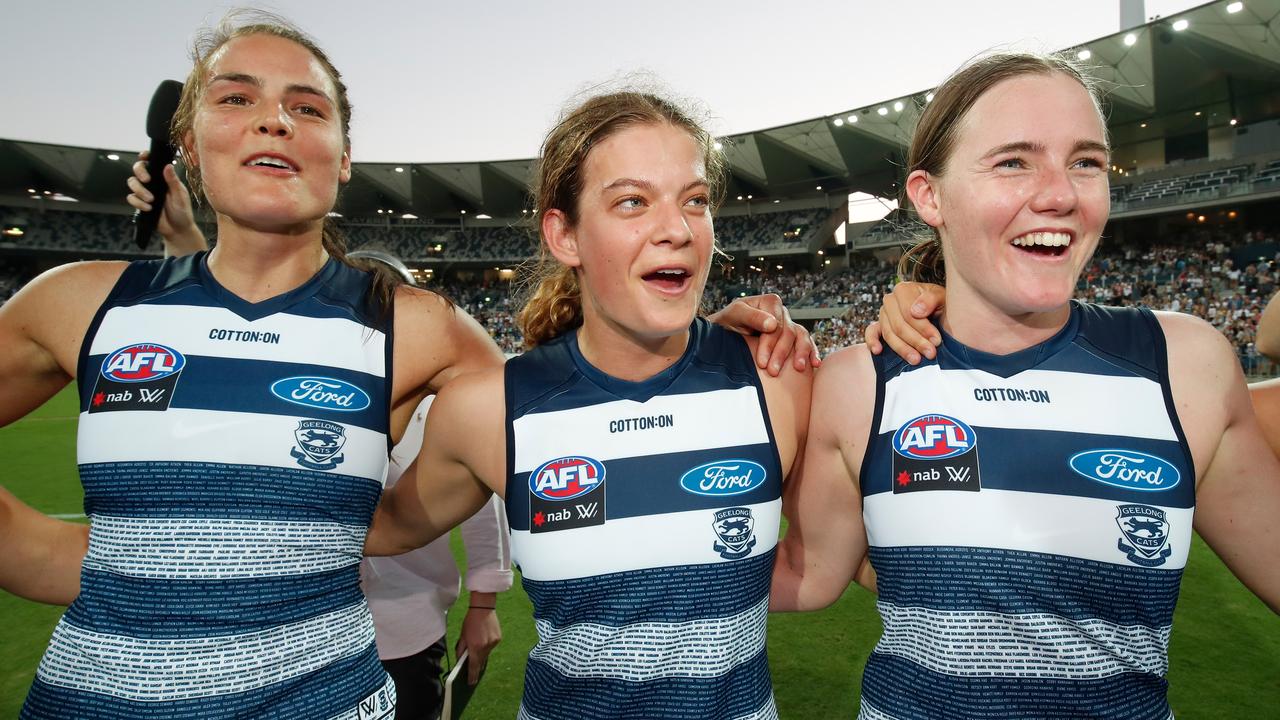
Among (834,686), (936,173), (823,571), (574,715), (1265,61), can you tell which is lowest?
(834,686)

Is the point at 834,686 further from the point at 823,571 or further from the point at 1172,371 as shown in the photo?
the point at 1172,371

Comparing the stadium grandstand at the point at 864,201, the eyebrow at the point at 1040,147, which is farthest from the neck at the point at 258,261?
the stadium grandstand at the point at 864,201

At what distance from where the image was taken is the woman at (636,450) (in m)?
1.75

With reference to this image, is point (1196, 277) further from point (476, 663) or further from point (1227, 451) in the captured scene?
point (476, 663)

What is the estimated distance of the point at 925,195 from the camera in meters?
1.88

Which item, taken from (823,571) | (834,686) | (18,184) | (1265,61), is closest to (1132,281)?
(1265,61)

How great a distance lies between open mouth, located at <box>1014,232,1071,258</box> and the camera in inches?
62.9

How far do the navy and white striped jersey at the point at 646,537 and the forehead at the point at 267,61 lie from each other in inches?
42.3

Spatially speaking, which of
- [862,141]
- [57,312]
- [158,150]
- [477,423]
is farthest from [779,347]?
[862,141]

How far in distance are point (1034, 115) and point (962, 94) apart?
8.7 inches

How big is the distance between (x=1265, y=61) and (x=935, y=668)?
3532 centimetres

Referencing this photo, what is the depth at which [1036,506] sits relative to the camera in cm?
163

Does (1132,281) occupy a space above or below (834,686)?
above

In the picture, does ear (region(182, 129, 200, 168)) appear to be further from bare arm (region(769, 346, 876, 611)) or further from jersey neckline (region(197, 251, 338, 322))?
bare arm (region(769, 346, 876, 611))
